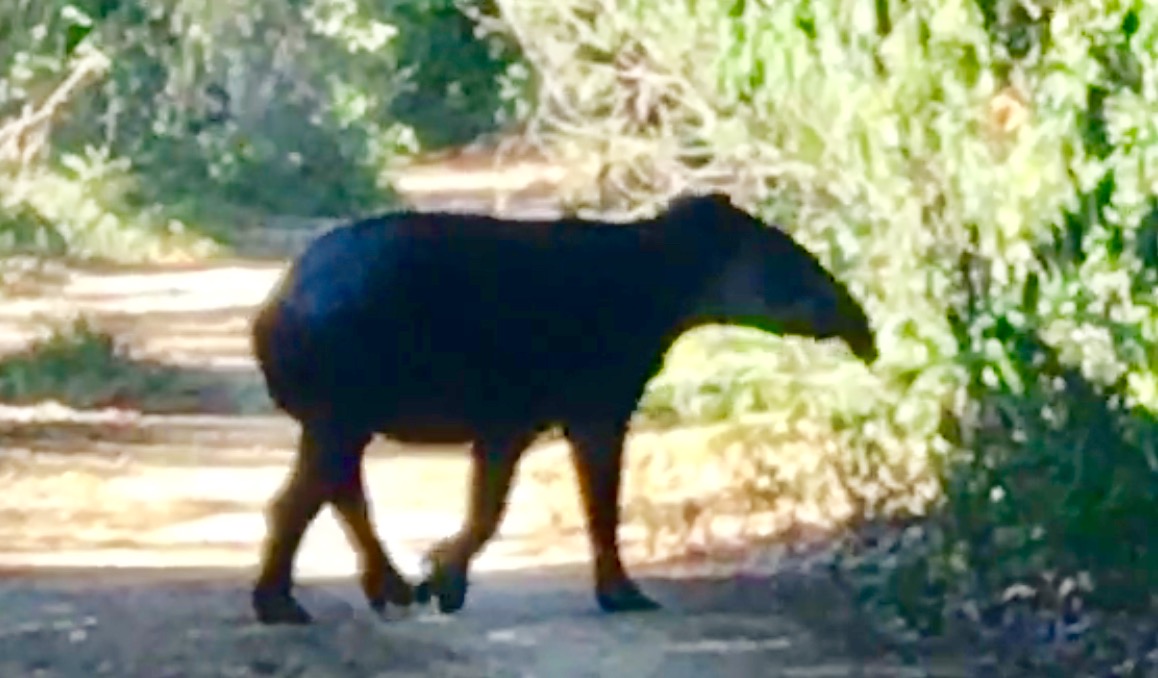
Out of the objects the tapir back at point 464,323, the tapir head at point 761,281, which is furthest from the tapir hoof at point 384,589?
the tapir head at point 761,281

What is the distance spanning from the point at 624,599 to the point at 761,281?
33 cm

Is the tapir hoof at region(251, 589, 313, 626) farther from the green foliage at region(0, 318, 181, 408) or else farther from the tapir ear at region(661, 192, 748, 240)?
the tapir ear at region(661, 192, 748, 240)

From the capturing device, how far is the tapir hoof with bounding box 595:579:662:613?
69.6 inches

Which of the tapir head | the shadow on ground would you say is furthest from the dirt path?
the tapir head

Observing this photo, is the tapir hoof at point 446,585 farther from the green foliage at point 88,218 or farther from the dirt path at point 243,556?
the green foliage at point 88,218

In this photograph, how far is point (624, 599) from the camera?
5.82ft

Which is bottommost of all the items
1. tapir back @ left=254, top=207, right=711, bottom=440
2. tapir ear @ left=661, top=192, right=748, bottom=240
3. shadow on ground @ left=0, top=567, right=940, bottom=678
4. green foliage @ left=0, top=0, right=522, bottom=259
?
shadow on ground @ left=0, top=567, right=940, bottom=678

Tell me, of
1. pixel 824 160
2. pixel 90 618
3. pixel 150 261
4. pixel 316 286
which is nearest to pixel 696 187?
pixel 824 160

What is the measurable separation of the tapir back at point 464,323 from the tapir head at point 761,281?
45 mm

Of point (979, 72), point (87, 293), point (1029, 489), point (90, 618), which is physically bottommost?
point (90, 618)

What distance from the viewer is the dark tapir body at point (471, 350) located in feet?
5.62

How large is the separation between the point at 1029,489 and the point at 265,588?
2.42 feet

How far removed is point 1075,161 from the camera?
6.04ft

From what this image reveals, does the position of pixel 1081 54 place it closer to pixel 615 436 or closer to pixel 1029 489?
pixel 1029 489
